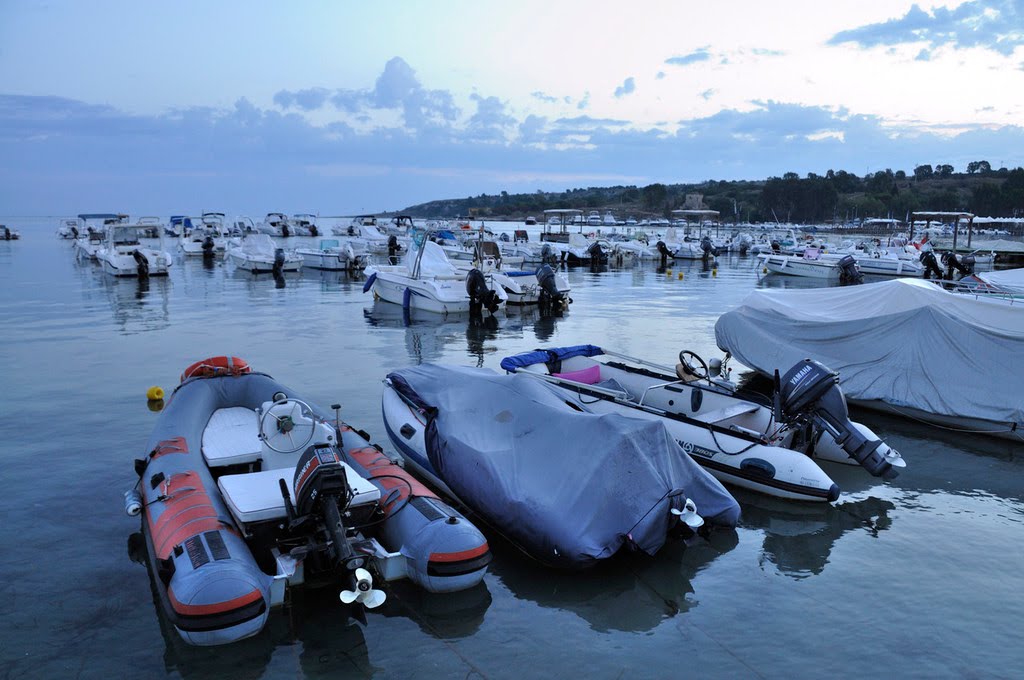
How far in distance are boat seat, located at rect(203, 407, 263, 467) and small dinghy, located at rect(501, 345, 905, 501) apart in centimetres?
354

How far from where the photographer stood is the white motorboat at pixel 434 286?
2434 centimetres

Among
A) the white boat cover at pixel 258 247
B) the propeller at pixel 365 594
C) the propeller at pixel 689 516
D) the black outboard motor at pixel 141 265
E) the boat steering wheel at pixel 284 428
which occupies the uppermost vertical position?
the white boat cover at pixel 258 247

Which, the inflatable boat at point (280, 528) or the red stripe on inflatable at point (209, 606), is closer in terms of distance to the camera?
the red stripe on inflatable at point (209, 606)

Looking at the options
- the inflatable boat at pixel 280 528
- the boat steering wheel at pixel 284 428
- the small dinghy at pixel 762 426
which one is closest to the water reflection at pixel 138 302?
the inflatable boat at pixel 280 528

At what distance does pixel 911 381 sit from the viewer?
1202 cm

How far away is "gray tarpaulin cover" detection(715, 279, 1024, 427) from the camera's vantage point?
37.1 ft

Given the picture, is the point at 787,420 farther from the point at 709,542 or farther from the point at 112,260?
the point at 112,260

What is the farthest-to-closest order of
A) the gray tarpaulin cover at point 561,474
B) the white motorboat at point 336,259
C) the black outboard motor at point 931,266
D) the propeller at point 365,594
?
1. the white motorboat at point 336,259
2. the black outboard motor at point 931,266
3. the gray tarpaulin cover at point 561,474
4. the propeller at point 365,594

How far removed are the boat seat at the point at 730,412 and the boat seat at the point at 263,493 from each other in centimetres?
483

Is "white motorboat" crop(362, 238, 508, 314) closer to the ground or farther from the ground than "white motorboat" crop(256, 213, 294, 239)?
closer to the ground

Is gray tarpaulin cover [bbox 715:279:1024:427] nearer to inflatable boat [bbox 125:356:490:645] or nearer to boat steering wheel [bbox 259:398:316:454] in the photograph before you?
inflatable boat [bbox 125:356:490:645]

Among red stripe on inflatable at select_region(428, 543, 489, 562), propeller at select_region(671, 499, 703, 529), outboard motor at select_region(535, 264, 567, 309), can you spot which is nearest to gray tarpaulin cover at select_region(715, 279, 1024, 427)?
propeller at select_region(671, 499, 703, 529)

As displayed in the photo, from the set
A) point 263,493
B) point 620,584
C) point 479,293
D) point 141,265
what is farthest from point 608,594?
point 141,265

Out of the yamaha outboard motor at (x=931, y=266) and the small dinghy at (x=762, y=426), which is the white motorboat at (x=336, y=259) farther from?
the small dinghy at (x=762, y=426)
